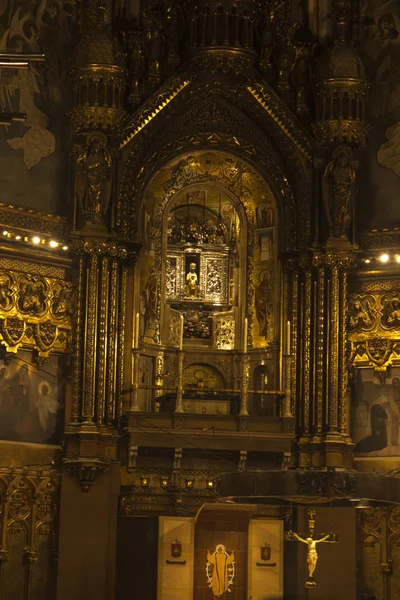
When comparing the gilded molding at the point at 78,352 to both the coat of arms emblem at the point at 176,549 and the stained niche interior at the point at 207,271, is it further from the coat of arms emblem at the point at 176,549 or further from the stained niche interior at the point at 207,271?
the coat of arms emblem at the point at 176,549

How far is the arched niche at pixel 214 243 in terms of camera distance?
3209cm

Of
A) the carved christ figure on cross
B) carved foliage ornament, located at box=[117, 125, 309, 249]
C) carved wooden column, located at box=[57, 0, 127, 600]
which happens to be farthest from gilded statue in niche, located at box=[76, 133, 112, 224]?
the carved christ figure on cross

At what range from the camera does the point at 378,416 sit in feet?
104

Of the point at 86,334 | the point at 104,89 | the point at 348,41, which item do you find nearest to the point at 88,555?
the point at 86,334

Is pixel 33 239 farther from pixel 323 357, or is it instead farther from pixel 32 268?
pixel 323 357

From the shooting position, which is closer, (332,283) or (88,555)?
(88,555)

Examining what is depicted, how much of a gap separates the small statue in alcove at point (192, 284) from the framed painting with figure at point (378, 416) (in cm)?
402

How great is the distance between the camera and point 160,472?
30578 mm

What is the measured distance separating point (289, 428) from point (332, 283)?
3.08 metres

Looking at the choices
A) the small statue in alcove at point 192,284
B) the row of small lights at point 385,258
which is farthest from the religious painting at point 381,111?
the small statue in alcove at point 192,284

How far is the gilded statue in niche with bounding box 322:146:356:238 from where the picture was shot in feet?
103

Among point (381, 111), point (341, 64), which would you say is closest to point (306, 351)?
point (381, 111)

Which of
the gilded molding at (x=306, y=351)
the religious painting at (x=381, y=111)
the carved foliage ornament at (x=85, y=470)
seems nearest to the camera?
the carved foliage ornament at (x=85, y=470)

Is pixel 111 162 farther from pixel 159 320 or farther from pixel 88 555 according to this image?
pixel 88 555
